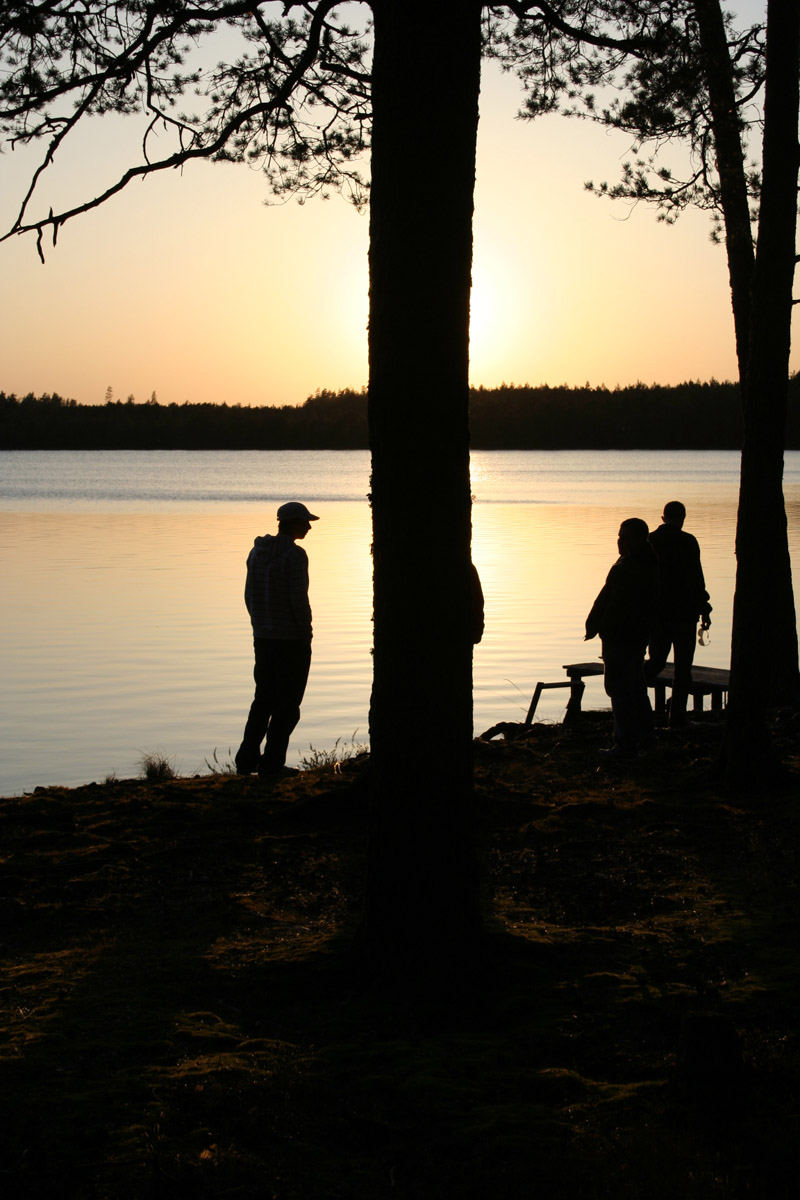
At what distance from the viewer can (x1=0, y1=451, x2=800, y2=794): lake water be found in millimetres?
12477

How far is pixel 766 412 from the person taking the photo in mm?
7570

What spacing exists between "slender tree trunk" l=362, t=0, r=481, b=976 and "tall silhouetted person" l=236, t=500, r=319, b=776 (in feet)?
12.5

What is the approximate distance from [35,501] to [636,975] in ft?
168

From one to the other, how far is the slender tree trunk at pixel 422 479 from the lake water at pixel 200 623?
223mm

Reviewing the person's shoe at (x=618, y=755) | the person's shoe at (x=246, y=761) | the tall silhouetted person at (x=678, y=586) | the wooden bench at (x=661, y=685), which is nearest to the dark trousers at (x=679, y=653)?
the tall silhouetted person at (x=678, y=586)

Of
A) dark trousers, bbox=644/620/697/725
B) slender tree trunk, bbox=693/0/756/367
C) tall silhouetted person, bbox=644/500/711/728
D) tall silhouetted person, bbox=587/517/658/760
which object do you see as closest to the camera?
tall silhouetted person, bbox=587/517/658/760

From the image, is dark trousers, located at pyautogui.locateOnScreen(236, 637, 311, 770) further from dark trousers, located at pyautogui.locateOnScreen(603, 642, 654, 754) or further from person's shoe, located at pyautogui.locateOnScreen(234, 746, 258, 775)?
dark trousers, located at pyautogui.locateOnScreen(603, 642, 654, 754)

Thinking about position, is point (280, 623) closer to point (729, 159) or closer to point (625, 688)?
→ point (625, 688)

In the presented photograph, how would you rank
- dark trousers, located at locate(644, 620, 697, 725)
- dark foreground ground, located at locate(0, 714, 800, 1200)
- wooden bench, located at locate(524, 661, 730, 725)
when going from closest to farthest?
dark foreground ground, located at locate(0, 714, 800, 1200) → dark trousers, located at locate(644, 620, 697, 725) → wooden bench, located at locate(524, 661, 730, 725)

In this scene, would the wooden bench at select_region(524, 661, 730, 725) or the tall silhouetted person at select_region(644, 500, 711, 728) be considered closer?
the tall silhouetted person at select_region(644, 500, 711, 728)

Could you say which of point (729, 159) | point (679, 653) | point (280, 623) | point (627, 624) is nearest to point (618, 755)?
point (627, 624)

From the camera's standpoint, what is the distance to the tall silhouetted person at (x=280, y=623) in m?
8.21

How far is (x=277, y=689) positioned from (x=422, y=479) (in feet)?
14.5

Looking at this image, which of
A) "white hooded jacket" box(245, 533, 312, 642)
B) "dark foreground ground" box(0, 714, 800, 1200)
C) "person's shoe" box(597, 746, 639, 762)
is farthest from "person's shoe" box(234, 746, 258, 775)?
"person's shoe" box(597, 746, 639, 762)
